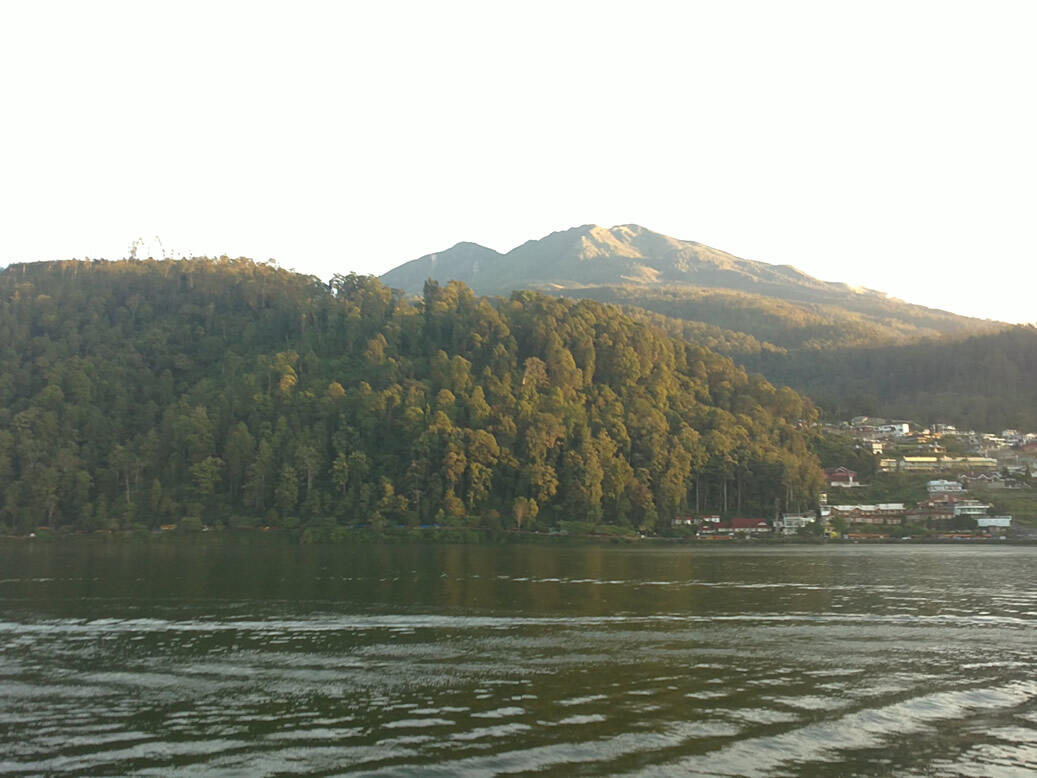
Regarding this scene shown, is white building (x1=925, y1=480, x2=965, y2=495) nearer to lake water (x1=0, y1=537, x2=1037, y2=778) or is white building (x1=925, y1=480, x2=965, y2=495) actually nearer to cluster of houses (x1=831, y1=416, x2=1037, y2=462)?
cluster of houses (x1=831, y1=416, x2=1037, y2=462)

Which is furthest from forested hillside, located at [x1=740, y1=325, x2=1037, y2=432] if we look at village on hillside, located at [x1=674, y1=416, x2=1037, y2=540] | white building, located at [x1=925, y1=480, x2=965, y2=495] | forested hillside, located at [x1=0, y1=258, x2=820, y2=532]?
white building, located at [x1=925, y1=480, x2=965, y2=495]

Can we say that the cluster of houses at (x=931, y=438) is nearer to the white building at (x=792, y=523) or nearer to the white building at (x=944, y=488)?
the white building at (x=944, y=488)

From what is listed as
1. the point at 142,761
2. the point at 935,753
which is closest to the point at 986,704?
the point at 935,753

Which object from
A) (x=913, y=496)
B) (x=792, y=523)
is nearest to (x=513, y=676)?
(x=792, y=523)

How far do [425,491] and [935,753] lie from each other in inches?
3084

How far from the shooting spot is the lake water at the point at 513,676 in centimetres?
1873

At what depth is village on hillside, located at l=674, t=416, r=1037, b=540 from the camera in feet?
300

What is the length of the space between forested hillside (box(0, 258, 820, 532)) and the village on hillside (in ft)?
17.1

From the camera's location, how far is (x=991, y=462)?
390 ft

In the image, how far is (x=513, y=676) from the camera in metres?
25.6

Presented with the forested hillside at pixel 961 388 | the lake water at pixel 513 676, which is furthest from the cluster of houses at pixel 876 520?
the forested hillside at pixel 961 388

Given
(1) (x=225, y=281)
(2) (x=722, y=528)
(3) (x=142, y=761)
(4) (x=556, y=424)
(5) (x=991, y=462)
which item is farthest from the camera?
(1) (x=225, y=281)

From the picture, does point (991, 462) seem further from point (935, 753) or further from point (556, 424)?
point (935, 753)

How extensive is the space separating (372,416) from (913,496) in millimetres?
62406
